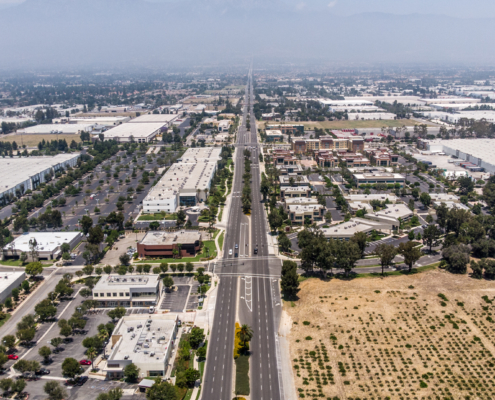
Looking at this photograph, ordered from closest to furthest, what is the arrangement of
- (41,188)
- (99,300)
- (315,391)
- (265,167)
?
(315,391)
(99,300)
(41,188)
(265,167)

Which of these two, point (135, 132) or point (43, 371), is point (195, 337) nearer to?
point (43, 371)

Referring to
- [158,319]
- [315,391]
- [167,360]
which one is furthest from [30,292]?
[315,391]

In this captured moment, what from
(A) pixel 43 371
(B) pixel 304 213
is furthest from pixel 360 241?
(A) pixel 43 371

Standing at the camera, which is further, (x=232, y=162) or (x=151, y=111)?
(x=151, y=111)

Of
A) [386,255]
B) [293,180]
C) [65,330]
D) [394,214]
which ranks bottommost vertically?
[65,330]

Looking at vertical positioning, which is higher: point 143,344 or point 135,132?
point 135,132

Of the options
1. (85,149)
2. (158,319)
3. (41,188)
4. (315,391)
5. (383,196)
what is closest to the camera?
(315,391)

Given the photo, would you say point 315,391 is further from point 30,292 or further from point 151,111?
point 151,111
